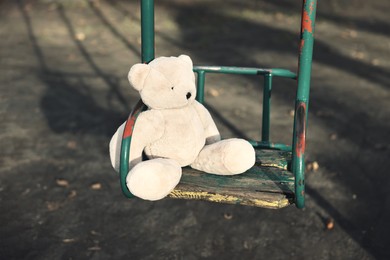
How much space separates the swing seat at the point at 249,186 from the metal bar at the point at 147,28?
2.06 ft

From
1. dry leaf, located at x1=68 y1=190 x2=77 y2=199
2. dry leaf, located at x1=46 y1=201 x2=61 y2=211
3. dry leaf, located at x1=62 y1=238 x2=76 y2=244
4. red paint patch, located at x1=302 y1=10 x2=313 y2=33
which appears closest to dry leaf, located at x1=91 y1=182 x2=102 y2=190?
dry leaf, located at x1=68 y1=190 x2=77 y2=199

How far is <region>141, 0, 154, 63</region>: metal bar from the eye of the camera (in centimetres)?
300

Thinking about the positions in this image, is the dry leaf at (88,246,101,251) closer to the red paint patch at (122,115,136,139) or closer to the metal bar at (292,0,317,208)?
the red paint patch at (122,115,136,139)

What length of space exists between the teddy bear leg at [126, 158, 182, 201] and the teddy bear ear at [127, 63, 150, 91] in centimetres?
36

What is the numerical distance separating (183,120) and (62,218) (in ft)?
5.26

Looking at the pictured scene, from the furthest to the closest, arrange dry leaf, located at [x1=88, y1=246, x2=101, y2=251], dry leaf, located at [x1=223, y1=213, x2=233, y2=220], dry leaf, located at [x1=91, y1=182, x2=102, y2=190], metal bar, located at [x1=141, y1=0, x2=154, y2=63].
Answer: dry leaf, located at [x1=91, y1=182, x2=102, y2=190], dry leaf, located at [x1=223, y1=213, x2=233, y2=220], dry leaf, located at [x1=88, y1=246, x2=101, y2=251], metal bar, located at [x1=141, y1=0, x2=154, y2=63]

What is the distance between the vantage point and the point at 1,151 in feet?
16.1

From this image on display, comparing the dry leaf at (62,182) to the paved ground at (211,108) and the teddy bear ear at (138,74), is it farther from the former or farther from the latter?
the teddy bear ear at (138,74)

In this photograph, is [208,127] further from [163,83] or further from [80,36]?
[80,36]

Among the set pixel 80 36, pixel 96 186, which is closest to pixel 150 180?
pixel 96 186

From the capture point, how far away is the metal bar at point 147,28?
3.00 m

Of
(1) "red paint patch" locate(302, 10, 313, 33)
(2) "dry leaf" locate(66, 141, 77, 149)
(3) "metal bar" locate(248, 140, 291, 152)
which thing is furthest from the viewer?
(2) "dry leaf" locate(66, 141, 77, 149)

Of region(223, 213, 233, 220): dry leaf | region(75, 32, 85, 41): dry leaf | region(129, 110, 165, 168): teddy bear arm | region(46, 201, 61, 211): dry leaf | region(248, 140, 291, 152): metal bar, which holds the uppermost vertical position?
region(129, 110, 165, 168): teddy bear arm

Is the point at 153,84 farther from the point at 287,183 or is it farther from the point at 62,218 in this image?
the point at 62,218
